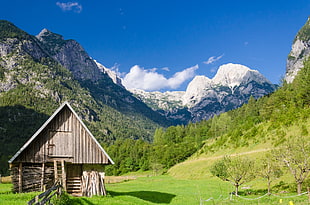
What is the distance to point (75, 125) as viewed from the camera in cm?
2745

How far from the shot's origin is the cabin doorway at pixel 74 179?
27.1m

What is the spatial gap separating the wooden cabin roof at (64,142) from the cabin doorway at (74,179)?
1.71 meters

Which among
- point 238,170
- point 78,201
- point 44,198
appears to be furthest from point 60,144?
point 238,170

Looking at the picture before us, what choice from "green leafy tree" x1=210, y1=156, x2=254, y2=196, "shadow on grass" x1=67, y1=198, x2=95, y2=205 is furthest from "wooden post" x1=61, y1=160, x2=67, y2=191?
"green leafy tree" x1=210, y1=156, x2=254, y2=196

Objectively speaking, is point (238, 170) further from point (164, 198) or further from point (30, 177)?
point (30, 177)

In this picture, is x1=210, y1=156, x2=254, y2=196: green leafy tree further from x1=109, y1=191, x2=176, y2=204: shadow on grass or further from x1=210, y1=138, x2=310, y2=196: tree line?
x1=109, y1=191, x2=176, y2=204: shadow on grass

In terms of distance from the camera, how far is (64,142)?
87.9ft

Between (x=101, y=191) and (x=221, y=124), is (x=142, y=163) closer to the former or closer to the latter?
(x=221, y=124)

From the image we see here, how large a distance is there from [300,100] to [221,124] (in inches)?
3388

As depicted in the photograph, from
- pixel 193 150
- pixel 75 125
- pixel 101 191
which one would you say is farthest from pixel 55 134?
pixel 193 150

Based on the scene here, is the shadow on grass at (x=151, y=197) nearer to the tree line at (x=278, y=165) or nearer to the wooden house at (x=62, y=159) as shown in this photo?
the wooden house at (x=62, y=159)

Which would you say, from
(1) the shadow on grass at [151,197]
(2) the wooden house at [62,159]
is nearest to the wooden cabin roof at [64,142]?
(2) the wooden house at [62,159]

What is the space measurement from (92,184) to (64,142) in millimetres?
5503

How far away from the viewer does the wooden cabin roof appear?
25.8 metres
